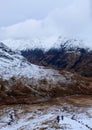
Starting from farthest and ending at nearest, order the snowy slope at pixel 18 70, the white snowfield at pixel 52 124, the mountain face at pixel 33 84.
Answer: the snowy slope at pixel 18 70, the mountain face at pixel 33 84, the white snowfield at pixel 52 124

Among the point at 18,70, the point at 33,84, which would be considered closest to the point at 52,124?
the point at 33,84

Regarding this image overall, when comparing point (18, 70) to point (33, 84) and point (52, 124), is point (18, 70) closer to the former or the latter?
point (33, 84)

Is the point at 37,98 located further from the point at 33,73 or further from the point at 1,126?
the point at 1,126

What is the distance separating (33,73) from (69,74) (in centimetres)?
1803

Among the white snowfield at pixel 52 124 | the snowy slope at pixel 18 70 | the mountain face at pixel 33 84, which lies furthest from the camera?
the snowy slope at pixel 18 70

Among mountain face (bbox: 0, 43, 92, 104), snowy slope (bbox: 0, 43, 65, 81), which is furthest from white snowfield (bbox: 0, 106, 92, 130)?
snowy slope (bbox: 0, 43, 65, 81)

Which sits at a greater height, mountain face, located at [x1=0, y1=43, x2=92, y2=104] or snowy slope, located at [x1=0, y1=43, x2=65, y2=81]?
snowy slope, located at [x1=0, y1=43, x2=65, y2=81]

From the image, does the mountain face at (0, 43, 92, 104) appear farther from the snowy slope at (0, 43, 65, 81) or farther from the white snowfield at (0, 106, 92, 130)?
the white snowfield at (0, 106, 92, 130)

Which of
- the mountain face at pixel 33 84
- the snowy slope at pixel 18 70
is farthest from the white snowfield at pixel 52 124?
the snowy slope at pixel 18 70

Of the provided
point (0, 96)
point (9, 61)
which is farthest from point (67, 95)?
point (9, 61)

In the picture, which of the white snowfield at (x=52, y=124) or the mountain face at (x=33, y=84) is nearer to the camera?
the white snowfield at (x=52, y=124)

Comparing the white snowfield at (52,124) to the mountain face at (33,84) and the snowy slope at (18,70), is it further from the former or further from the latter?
the snowy slope at (18,70)

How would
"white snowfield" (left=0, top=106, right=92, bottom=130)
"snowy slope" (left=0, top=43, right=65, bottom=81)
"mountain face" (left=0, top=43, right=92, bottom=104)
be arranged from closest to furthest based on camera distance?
1. "white snowfield" (left=0, top=106, right=92, bottom=130)
2. "mountain face" (left=0, top=43, right=92, bottom=104)
3. "snowy slope" (left=0, top=43, right=65, bottom=81)

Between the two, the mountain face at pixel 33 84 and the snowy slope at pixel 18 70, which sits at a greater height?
the snowy slope at pixel 18 70
